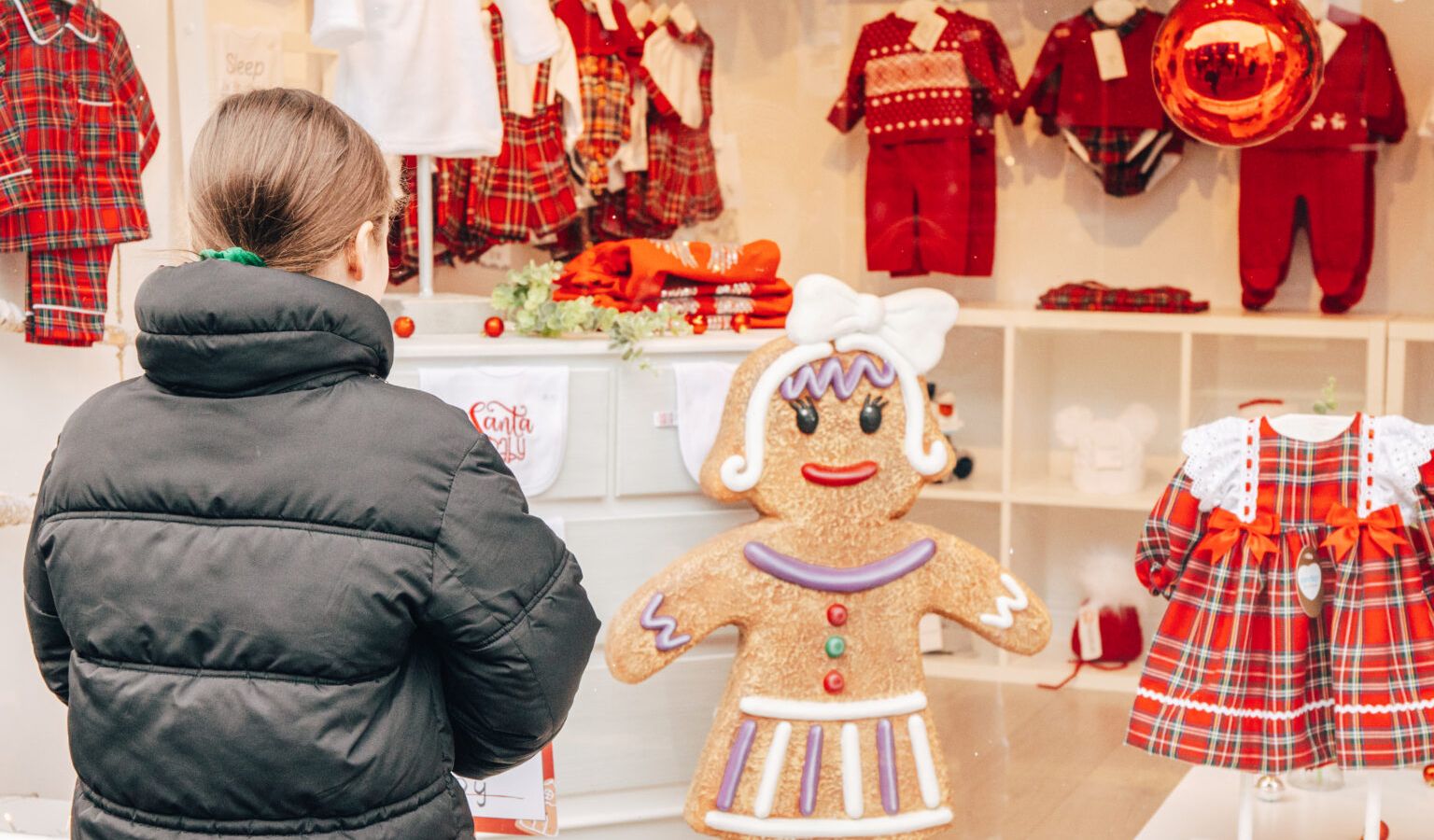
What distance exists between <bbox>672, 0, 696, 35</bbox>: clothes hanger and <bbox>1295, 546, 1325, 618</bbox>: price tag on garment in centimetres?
154

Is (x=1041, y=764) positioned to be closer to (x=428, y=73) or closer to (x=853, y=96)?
(x=853, y=96)

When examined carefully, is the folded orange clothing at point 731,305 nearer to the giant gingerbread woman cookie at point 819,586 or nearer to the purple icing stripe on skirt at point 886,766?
the giant gingerbread woman cookie at point 819,586

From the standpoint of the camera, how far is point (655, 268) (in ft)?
9.33

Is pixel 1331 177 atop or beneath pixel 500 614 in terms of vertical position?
atop

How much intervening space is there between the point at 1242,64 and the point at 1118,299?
707mm

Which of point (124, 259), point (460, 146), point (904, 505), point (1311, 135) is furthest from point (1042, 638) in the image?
point (124, 259)

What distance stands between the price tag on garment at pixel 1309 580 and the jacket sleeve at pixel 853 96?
1199mm

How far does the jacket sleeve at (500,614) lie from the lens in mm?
1238

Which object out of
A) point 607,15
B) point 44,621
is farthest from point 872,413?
point 44,621

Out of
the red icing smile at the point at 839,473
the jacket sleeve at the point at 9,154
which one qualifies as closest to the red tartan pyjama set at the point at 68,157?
the jacket sleeve at the point at 9,154

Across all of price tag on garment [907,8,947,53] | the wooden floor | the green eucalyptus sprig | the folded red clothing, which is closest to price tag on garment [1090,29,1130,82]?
price tag on garment [907,8,947,53]

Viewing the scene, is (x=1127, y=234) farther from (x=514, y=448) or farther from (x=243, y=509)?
(x=243, y=509)

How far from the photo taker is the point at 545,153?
3215 millimetres

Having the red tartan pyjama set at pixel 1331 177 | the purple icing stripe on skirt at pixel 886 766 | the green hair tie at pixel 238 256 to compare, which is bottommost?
the purple icing stripe on skirt at pixel 886 766
